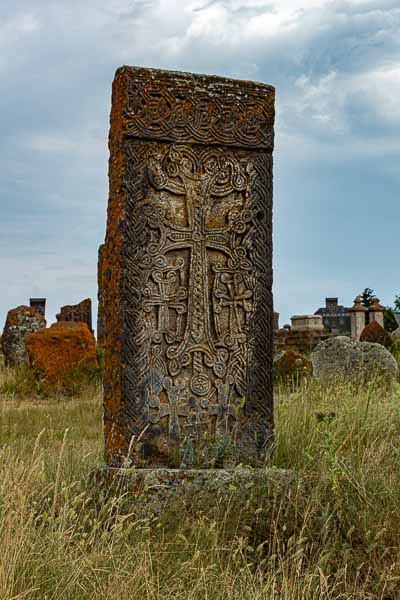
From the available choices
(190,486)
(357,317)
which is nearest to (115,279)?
(190,486)

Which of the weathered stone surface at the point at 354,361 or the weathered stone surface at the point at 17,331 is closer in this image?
the weathered stone surface at the point at 354,361

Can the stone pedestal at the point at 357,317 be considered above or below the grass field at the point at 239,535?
above

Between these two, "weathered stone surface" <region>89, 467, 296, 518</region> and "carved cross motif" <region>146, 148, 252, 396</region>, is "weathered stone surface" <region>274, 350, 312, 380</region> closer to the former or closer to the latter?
"carved cross motif" <region>146, 148, 252, 396</region>

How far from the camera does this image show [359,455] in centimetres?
584

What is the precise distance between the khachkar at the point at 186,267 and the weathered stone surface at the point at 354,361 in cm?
591

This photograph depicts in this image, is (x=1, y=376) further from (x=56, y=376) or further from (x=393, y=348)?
(x=393, y=348)

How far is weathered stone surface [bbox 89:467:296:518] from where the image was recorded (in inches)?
189

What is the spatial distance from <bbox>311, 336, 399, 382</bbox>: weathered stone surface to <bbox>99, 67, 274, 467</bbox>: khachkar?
5.91 meters

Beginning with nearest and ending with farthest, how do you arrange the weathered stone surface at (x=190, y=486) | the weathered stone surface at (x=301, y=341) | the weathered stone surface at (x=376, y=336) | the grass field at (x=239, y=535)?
the grass field at (x=239, y=535)
the weathered stone surface at (x=190, y=486)
the weathered stone surface at (x=376, y=336)
the weathered stone surface at (x=301, y=341)

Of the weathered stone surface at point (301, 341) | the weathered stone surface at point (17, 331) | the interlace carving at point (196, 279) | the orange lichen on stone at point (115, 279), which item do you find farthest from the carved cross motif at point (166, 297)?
the weathered stone surface at point (301, 341)

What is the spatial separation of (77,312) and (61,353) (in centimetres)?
1111

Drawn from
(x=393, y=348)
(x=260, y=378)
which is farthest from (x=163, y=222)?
(x=393, y=348)

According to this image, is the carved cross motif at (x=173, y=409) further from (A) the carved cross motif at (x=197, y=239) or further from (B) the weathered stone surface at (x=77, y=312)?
(B) the weathered stone surface at (x=77, y=312)

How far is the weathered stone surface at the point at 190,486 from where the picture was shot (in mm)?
4809
